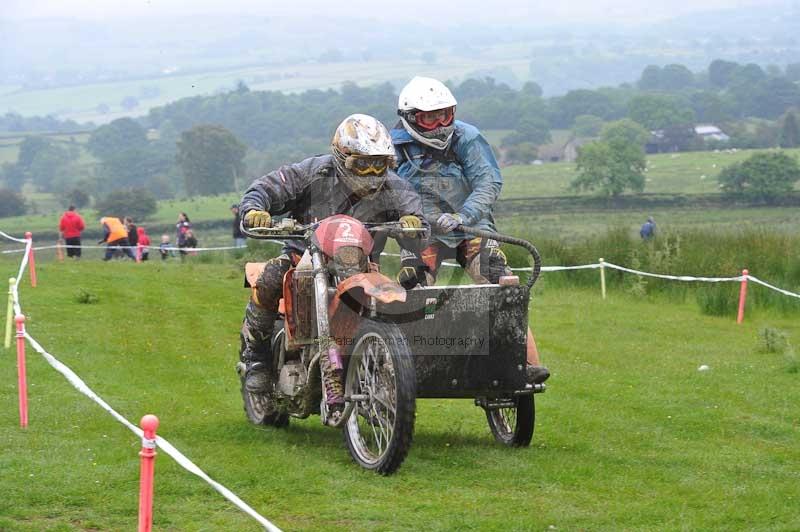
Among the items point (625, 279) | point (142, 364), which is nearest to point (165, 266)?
point (625, 279)

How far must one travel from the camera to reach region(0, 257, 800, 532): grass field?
7.48m

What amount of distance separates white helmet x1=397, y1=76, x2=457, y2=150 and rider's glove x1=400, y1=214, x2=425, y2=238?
1694 millimetres

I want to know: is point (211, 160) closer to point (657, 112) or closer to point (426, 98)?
point (657, 112)

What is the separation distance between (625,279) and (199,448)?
16523 millimetres

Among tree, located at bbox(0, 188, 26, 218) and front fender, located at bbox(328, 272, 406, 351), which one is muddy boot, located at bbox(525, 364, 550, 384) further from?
tree, located at bbox(0, 188, 26, 218)

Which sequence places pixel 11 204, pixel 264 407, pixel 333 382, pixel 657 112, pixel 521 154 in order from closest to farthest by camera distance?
pixel 333 382 < pixel 264 407 < pixel 11 204 < pixel 521 154 < pixel 657 112

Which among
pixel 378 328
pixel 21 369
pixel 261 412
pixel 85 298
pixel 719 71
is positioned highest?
pixel 719 71

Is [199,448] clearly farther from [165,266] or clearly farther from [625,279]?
[165,266]

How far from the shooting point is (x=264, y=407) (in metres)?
10.1

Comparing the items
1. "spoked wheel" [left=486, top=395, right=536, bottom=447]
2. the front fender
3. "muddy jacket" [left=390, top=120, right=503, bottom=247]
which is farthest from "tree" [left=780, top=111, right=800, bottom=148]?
the front fender

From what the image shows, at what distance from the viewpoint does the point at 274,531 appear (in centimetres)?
545

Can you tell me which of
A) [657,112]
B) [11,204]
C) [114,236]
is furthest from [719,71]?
[114,236]

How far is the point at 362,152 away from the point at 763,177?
242ft

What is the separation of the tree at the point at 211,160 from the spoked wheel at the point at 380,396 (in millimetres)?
95073
